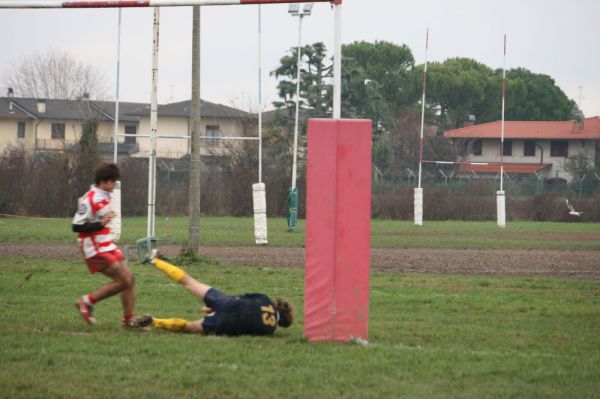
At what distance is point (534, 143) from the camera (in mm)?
69625

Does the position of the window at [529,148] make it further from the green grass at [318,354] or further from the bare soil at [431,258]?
the green grass at [318,354]

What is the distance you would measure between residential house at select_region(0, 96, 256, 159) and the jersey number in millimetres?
58058

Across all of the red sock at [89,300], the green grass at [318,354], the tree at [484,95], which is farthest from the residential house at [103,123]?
the red sock at [89,300]

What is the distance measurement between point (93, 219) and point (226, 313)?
1.55 m

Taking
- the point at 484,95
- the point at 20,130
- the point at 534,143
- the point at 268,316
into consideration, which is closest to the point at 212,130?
the point at 20,130

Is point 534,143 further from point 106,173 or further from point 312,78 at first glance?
point 106,173

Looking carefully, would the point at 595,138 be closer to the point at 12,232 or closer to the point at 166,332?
the point at 12,232

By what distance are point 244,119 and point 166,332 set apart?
161ft

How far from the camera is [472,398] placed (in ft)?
22.7

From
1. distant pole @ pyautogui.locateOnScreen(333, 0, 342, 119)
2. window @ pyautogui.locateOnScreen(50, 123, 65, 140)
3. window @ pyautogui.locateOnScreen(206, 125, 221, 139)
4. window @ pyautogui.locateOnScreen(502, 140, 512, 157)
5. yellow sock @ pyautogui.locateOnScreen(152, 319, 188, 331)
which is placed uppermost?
window @ pyautogui.locateOnScreen(50, 123, 65, 140)

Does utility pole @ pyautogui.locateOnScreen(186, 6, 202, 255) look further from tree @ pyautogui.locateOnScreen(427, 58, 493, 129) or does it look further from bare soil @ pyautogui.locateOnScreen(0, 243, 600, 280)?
tree @ pyautogui.locateOnScreen(427, 58, 493, 129)

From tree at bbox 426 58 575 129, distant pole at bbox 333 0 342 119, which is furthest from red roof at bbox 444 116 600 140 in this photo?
distant pole at bbox 333 0 342 119

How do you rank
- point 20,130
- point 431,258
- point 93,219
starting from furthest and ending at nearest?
1. point 20,130
2. point 431,258
3. point 93,219

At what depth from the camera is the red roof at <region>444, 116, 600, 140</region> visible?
67688 millimetres
